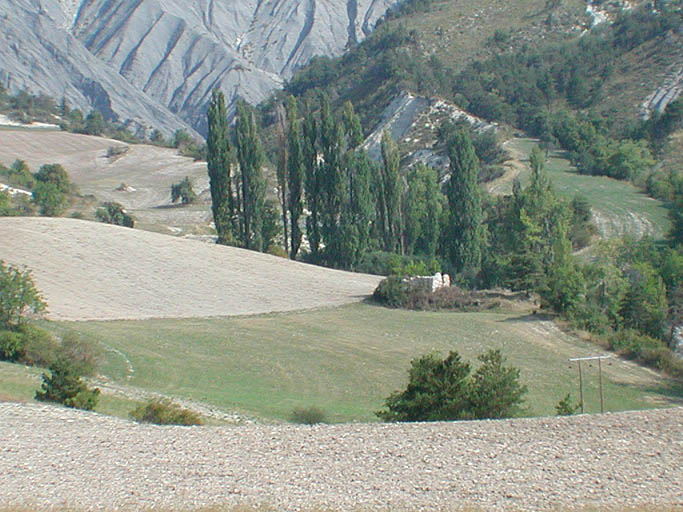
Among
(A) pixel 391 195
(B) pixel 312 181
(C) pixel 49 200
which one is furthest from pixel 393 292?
(C) pixel 49 200

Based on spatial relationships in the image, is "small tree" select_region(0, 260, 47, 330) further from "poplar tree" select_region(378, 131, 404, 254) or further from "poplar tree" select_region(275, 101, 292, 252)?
"poplar tree" select_region(378, 131, 404, 254)

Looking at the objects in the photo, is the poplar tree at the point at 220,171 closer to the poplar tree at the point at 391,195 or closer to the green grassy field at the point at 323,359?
the poplar tree at the point at 391,195

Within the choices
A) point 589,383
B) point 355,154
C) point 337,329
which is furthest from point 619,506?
point 355,154

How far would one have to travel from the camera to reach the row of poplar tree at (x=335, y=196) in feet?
182

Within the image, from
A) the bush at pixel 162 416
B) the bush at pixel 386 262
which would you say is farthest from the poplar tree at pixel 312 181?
the bush at pixel 162 416

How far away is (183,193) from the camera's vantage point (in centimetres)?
8700

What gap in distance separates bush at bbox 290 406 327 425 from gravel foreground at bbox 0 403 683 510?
484 centimetres

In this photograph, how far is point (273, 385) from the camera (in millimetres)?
25016

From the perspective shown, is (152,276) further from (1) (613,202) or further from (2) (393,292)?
(1) (613,202)

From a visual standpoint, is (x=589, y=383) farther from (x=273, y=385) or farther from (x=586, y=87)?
(x=586, y=87)

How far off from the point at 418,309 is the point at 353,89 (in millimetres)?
100300

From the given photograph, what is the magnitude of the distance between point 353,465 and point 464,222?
4406 centimetres

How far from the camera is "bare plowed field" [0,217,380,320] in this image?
3866 cm

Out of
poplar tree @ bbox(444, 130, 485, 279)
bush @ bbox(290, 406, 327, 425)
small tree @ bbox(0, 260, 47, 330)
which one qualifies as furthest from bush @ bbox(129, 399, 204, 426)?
poplar tree @ bbox(444, 130, 485, 279)
